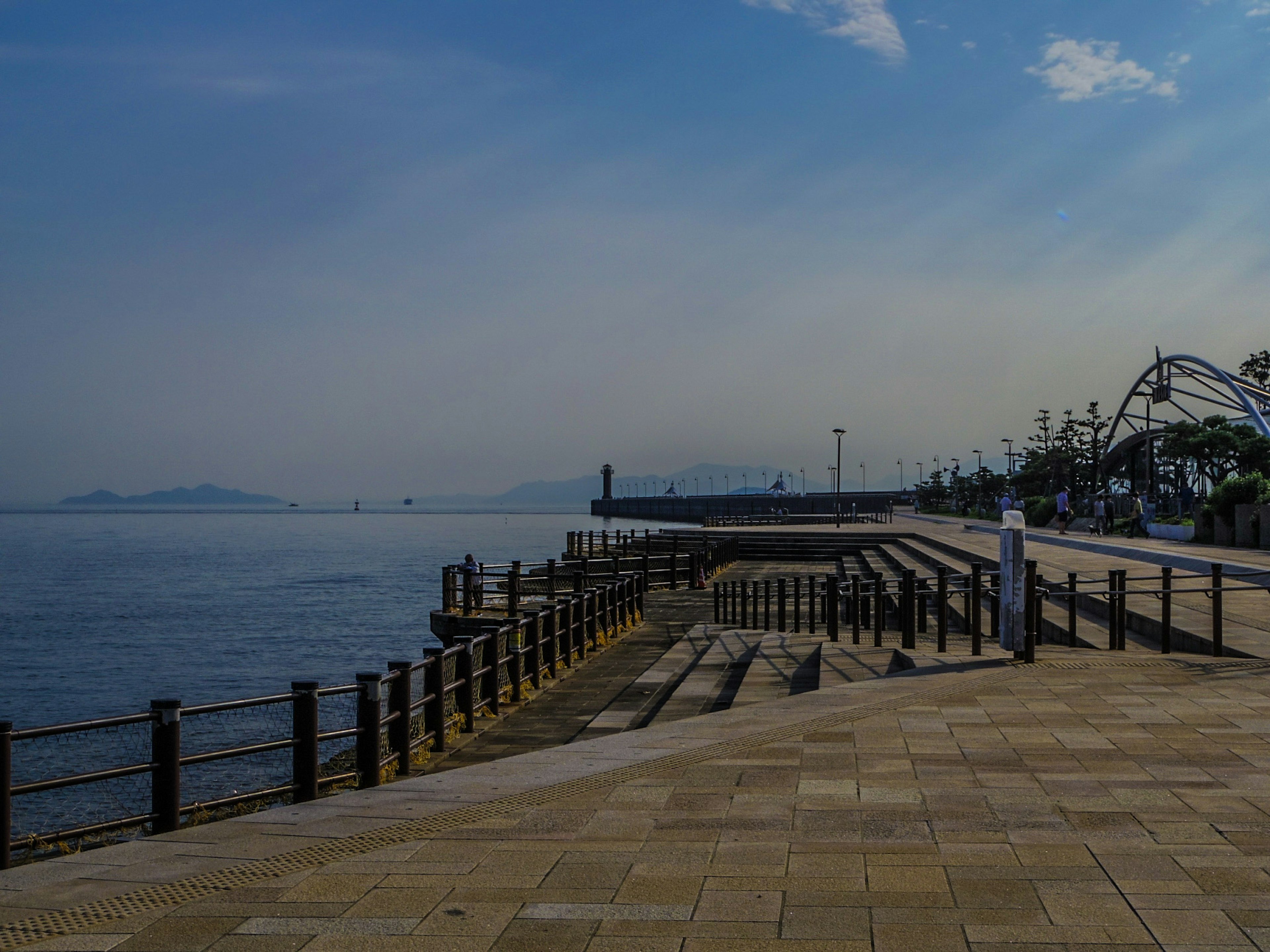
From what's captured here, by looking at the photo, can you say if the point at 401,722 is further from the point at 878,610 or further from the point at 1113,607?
the point at 1113,607

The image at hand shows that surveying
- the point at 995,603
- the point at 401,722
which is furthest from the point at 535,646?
the point at 995,603

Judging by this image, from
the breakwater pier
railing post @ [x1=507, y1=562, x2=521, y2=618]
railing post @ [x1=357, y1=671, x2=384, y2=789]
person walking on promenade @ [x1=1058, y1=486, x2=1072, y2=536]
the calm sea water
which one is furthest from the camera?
→ person walking on promenade @ [x1=1058, y1=486, x2=1072, y2=536]

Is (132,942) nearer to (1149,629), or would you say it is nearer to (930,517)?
(1149,629)

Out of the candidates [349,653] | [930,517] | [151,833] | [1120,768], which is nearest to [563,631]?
[151,833]

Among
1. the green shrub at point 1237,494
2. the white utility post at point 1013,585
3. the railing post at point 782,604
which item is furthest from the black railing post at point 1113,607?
the green shrub at point 1237,494

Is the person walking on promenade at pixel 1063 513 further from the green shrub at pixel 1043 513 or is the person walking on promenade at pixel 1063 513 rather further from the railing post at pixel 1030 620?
the railing post at pixel 1030 620

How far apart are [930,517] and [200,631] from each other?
2274 inches

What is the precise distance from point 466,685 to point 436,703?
0.95 m

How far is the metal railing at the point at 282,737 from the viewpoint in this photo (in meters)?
7.10

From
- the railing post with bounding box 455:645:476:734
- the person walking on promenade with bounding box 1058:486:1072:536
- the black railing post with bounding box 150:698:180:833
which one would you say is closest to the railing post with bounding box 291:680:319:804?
the black railing post with bounding box 150:698:180:833

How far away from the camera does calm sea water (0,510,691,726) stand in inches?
1030

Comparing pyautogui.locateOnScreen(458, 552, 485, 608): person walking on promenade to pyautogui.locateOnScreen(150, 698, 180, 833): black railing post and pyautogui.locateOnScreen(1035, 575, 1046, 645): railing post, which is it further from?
pyautogui.locateOnScreen(150, 698, 180, 833): black railing post

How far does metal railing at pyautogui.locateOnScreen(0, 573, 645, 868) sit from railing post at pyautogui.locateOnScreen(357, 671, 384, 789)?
0.4 inches

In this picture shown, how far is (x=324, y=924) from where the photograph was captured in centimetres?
437
